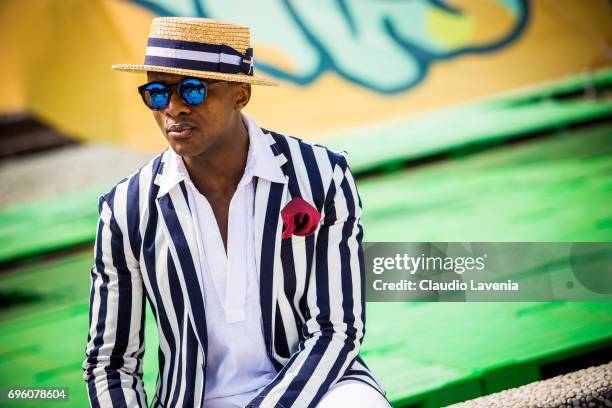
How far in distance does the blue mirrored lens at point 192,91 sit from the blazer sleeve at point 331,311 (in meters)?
0.40

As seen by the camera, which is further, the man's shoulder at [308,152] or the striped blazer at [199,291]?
the man's shoulder at [308,152]

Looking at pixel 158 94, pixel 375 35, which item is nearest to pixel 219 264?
pixel 158 94

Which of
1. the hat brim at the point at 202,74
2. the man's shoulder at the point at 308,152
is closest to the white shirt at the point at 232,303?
the man's shoulder at the point at 308,152

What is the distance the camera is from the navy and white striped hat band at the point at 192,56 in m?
2.25

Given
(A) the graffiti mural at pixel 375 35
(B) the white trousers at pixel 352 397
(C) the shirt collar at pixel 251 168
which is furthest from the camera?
(A) the graffiti mural at pixel 375 35

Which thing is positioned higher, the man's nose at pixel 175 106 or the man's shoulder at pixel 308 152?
the man's nose at pixel 175 106

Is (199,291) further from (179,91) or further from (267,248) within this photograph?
(179,91)

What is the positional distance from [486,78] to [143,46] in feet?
7.59

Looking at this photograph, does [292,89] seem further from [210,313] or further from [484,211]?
[210,313]

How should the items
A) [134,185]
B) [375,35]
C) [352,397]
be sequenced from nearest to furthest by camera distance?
[352,397], [134,185], [375,35]

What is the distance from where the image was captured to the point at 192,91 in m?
2.24

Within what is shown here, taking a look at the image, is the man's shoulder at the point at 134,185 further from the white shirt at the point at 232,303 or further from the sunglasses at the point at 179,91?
the sunglasses at the point at 179,91

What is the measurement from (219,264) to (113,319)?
0.29 m

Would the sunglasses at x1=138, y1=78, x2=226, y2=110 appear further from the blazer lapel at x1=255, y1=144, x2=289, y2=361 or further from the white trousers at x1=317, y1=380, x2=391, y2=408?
the white trousers at x1=317, y1=380, x2=391, y2=408
